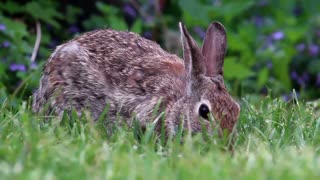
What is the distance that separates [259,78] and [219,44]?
2.68 meters

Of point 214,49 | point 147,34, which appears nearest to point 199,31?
point 147,34

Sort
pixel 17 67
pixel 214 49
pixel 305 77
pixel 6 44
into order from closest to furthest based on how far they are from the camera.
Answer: pixel 214 49 → pixel 17 67 → pixel 6 44 → pixel 305 77

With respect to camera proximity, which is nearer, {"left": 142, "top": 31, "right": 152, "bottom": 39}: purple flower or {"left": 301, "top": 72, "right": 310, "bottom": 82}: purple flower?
{"left": 142, "top": 31, "right": 152, "bottom": 39}: purple flower

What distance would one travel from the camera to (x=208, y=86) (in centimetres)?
533

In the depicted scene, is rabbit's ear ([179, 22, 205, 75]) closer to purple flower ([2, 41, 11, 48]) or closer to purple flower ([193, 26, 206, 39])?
purple flower ([2, 41, 11, 48])

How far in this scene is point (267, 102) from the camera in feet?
20.2

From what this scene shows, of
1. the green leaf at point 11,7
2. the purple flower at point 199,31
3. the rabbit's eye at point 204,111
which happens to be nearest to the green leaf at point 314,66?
the purple flower at point 199,31

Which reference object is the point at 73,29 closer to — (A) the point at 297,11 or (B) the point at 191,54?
(A) the point at 297,11

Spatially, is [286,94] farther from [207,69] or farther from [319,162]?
[319,162]

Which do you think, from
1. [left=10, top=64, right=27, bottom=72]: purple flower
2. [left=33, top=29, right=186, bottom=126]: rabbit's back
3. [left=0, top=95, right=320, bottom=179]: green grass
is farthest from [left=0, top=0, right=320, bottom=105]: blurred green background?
[left=0, top=95, right=320, bottom=179]: green grass

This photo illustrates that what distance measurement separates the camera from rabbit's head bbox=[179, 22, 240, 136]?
16.7 feet

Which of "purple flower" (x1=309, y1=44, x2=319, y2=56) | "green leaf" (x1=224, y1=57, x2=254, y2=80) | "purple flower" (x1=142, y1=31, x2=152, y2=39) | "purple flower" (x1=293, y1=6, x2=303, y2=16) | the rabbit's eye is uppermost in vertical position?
"purple flower" (x1=293, y1=6, x2=303, y2=16)

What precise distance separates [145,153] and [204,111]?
964mm

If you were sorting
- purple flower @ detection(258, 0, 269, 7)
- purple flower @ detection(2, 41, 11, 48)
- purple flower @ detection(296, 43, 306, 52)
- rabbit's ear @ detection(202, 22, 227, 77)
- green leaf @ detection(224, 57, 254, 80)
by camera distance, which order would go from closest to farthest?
rabbit's ear @ detection(202, 22, 227, 77) → purple flower @ detection(2, 41, 11, 48) → green leaf @ detection(224, 57, 254, 80) → purple flower @ detection(296, 43, 306, 52) → purple flower @ detection(258, 0, 269, 7)
